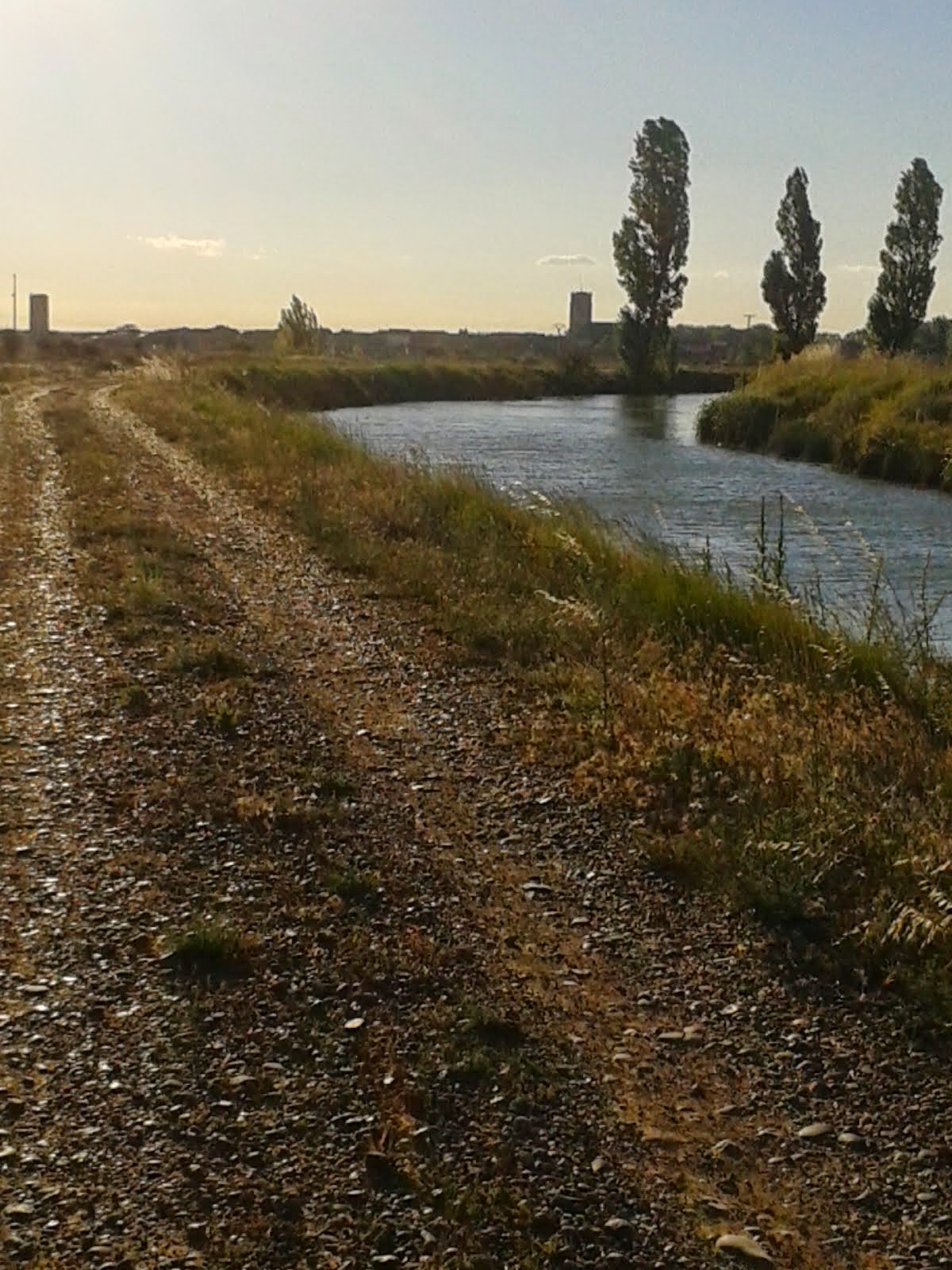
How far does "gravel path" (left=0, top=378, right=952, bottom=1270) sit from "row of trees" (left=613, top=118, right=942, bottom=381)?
44420mm

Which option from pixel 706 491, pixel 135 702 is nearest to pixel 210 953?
pixel 135 702

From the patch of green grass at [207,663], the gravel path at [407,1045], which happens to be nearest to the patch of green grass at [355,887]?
the gravel path at [407,1045]

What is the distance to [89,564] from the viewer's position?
1061cm

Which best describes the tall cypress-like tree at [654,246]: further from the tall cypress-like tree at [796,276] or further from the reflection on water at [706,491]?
the reflection on water at [706,491]

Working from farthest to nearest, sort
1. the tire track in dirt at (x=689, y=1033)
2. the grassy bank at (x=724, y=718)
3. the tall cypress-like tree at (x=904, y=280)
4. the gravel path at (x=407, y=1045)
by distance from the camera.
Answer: the tall cypress-like tree at (x=904, y=280) < the grassy bank at (x=724, y=718) < the tire track in dirt at (x=689, y=1033) < the gravel path at (x=407, y=1045)

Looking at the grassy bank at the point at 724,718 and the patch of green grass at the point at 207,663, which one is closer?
the grassy bank at the point at 724,718

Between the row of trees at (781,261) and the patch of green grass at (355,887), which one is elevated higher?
the row of trees at (781,261)

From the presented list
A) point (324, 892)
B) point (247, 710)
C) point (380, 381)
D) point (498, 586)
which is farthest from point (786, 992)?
point (380, 381)

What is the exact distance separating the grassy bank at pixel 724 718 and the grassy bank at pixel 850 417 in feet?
39.1

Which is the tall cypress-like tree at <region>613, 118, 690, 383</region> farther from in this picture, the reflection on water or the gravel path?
the gravel path

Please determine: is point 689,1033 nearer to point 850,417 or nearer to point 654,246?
point 850,417

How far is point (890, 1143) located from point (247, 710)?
411cm

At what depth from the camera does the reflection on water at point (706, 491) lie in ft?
42.8

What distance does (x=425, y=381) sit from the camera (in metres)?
49.5
